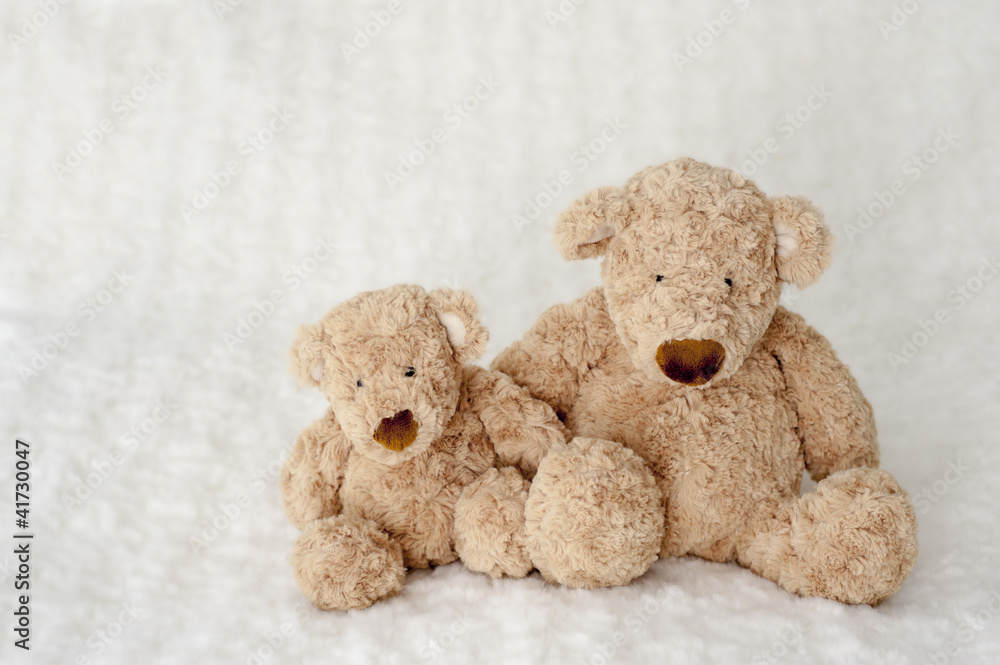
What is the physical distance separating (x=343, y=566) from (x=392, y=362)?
0.29m

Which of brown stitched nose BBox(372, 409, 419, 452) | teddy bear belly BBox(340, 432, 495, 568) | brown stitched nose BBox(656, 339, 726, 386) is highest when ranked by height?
brown stitched nose BBox(656, 339, 726, 386)

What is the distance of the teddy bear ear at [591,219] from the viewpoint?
1318mm

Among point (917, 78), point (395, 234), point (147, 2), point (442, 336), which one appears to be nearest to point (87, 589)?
point (442, 336)

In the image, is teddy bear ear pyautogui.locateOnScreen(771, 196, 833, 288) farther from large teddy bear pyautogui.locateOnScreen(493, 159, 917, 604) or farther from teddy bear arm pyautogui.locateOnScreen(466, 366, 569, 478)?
teddy bear arm pyautogui.locateOnScreen(466, 366, 569, 478)

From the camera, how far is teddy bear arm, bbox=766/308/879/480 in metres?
1.41

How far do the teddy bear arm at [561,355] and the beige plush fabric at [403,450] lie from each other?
0.05 metres

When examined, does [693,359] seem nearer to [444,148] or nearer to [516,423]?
[516,423]

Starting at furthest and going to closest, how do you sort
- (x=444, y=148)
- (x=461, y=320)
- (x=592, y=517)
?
(x=444, y=148), (x=461, y=320), (x=592, y=517)

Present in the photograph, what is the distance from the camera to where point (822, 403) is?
1417 mm

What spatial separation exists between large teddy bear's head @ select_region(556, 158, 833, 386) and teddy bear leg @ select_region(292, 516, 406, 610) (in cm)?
46

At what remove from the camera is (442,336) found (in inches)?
52.1

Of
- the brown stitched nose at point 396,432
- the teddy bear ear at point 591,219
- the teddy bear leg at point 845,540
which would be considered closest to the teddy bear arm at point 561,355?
the teddy bear ear at point 591,219

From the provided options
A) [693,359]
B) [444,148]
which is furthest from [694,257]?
[444,148]

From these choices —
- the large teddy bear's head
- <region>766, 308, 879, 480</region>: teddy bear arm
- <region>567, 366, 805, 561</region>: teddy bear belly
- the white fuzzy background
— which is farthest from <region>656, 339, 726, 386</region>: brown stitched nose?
the white fuzzy background
